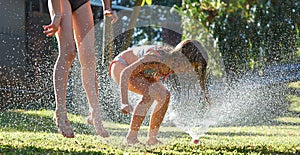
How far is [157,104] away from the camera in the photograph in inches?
144

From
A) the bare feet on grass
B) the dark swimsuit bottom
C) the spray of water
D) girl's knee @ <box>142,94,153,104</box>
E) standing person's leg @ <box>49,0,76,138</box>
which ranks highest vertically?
the dark swimsuit bottom

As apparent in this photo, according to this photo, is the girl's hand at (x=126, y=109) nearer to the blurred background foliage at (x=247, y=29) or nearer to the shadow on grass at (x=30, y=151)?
the shadow on grass at (x=30, y=151)

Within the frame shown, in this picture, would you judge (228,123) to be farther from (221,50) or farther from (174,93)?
(221,50)

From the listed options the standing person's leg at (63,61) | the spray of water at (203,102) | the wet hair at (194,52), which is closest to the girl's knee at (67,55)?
the standing person's leg at (63,61)

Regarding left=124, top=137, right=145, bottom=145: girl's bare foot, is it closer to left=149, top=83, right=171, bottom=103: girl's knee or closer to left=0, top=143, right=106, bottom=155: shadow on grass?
left=149, top=83, right=171, bottom=103: girl's knee

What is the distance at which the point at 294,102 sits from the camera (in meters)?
9.25

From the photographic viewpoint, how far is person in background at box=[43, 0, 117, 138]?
10.8 ft

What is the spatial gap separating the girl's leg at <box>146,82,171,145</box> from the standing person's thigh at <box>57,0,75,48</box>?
65 centimetres

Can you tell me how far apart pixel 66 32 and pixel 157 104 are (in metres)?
0.82

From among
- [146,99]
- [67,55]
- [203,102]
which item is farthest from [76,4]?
[203,102]

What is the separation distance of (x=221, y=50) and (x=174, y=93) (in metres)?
5.01

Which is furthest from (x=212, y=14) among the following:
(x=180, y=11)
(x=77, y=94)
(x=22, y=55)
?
(x=77, y=94)

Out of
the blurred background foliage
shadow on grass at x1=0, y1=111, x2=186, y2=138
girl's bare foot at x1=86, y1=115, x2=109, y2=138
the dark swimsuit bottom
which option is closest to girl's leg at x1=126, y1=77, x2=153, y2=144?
girl's bare foot at x1=86, y1=115, x2=109, y2=138

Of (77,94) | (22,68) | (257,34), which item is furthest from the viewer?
(257,34)
